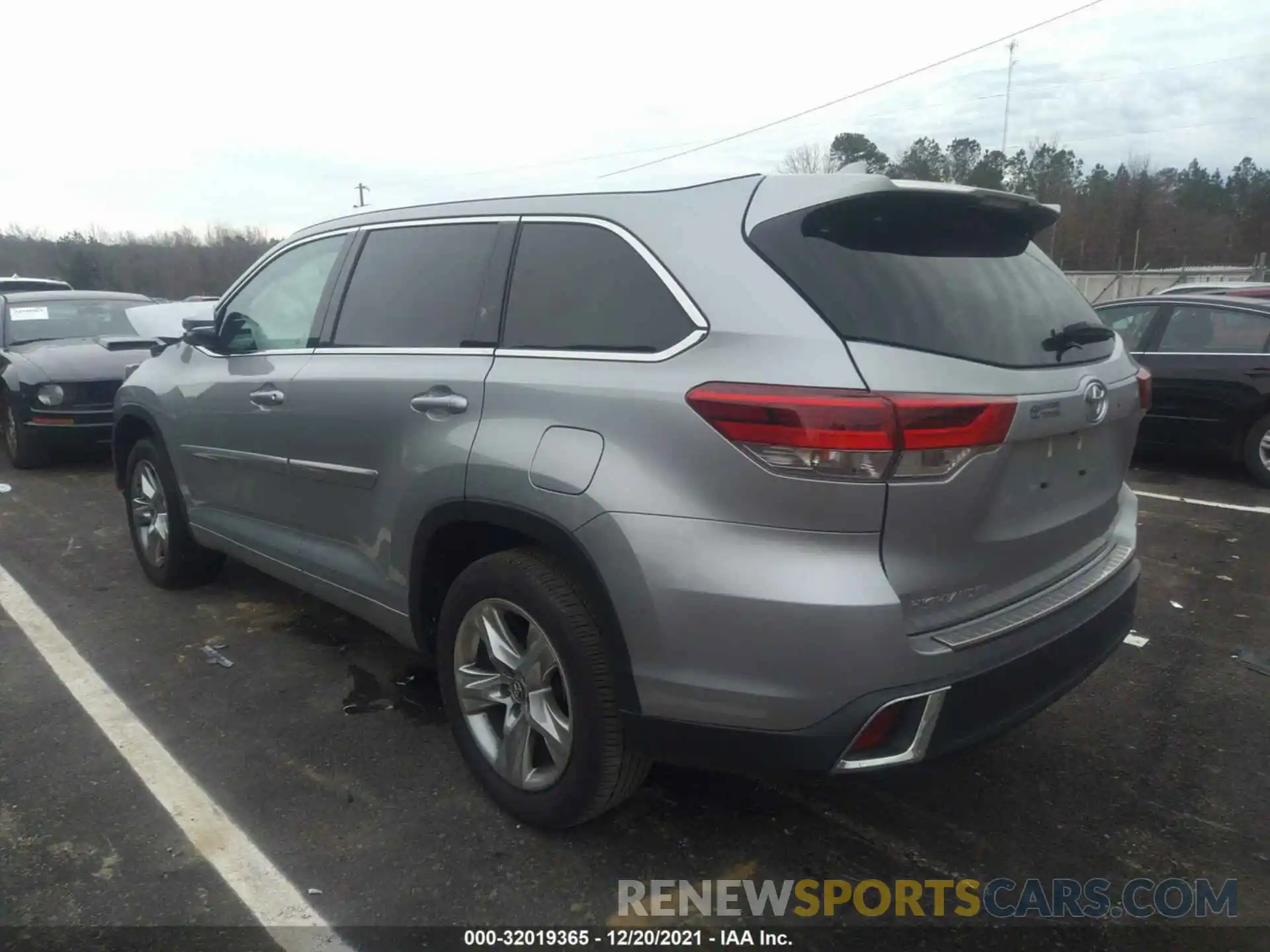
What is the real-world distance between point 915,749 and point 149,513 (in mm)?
4232

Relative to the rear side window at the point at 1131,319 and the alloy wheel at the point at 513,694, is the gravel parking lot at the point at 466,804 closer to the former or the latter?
the alloy wheel at the point at 513,694

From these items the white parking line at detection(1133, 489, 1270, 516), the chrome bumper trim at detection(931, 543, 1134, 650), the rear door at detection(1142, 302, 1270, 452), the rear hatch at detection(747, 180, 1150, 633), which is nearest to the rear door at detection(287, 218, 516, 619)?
→ the rear hatch at detection(747, 180, 1150, 633)

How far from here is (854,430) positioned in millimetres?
1979

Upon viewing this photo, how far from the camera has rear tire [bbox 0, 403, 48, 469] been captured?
7.56 meters

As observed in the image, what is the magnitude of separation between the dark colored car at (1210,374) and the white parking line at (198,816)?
6906mm

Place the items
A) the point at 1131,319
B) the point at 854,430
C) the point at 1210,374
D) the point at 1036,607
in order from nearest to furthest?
the point at 854,430 < the point at 1036,607 < the point at 1210,374 < the point at 1131,319

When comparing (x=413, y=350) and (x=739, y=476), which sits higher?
(x=413, y=350)

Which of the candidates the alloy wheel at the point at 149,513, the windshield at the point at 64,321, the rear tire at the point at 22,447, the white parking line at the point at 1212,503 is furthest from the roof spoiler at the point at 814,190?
the windshield at the point at 64,321

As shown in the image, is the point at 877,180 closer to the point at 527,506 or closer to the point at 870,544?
the point at 870,544

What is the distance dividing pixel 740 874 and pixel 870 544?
3.63ft

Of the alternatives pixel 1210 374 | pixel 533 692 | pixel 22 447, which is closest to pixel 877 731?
pixel 533 692

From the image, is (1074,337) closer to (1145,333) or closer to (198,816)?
(198,816)

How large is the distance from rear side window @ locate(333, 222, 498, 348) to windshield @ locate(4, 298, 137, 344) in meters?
6.25

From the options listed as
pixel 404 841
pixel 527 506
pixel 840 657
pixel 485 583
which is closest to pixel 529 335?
pixel 527 506
